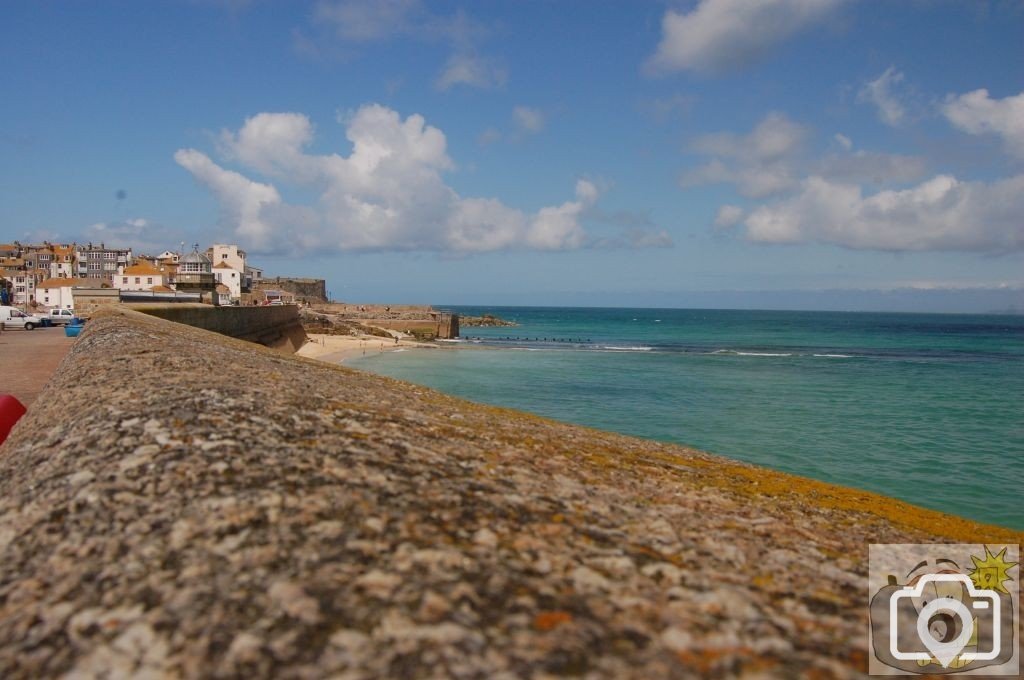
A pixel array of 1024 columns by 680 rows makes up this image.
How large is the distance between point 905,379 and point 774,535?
51866mm

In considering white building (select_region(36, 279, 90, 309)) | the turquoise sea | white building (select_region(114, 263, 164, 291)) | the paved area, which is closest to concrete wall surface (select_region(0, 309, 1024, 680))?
the paved area

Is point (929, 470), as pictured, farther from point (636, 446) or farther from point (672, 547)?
point (672, 547)

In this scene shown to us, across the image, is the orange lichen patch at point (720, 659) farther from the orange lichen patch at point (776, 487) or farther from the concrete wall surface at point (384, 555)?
the orange lichen patch at point (776, 487)

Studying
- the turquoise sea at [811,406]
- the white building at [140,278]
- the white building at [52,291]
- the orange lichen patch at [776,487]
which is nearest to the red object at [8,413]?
the orange lichen patch at [776,487]

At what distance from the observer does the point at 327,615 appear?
8.39 feet

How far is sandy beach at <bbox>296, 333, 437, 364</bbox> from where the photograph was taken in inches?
2218

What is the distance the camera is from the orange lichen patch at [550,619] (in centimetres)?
256

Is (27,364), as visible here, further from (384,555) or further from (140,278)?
(140,278)

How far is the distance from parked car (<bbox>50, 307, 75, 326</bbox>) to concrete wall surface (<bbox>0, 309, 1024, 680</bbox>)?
2028 inches

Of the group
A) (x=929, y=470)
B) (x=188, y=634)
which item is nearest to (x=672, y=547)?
(x=188, y=634)

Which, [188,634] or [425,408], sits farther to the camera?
[425,408]

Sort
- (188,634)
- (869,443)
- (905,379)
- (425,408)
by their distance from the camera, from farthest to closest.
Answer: (905,379) → (869,443) → (425,408) → (188,634)

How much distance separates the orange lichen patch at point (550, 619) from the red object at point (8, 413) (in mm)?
10166

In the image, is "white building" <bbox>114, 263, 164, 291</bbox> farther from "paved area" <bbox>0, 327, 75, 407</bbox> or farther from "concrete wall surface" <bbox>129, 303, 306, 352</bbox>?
"paved area" <bbox>0, 327, 75, 407</bbox>
